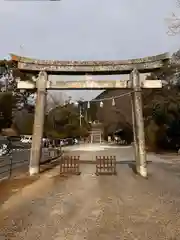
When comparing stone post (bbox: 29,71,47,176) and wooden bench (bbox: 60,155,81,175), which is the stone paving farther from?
wooden bench (bbox: 60,155,81,175)

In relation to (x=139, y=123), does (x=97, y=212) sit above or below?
below

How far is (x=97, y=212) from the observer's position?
26.9 feet

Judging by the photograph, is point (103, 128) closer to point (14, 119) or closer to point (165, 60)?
point (14, 119)

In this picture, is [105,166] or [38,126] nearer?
[38,126]

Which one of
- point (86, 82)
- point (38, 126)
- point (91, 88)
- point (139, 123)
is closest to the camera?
point (139, 123)

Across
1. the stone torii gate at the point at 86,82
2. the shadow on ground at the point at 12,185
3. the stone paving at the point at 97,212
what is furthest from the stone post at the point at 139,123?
the shadow on ground at the point at 12,185

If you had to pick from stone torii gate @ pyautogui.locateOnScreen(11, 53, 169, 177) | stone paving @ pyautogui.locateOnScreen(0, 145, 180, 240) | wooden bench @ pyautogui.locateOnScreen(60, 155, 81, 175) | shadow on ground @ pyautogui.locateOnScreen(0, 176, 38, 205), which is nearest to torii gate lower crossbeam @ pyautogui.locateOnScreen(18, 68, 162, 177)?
stone torii gate @ pyautogui.locateOnScreen(11, 53, 169, 177)

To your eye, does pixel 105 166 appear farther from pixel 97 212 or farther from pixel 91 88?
pixel 97 212

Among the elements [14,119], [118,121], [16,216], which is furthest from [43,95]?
[118,121]

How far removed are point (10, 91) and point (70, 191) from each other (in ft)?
118

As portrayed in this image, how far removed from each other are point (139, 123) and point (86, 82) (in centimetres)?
317

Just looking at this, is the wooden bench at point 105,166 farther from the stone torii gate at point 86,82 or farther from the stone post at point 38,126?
the stone post at point 38,126

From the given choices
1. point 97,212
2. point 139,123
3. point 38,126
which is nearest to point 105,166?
point 139,123

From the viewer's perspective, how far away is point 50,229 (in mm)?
6742
